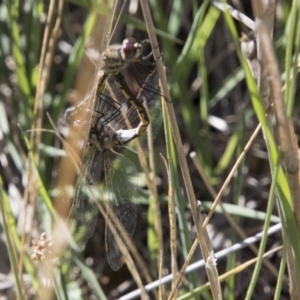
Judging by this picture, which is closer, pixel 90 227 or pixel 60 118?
pixel 90 227

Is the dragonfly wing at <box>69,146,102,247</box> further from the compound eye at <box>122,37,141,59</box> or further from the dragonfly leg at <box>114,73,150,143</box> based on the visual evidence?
the compound eye at <box>122,37,141,59</box>

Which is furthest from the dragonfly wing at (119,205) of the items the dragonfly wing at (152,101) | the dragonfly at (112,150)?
the dragonfly wing at (152,101)

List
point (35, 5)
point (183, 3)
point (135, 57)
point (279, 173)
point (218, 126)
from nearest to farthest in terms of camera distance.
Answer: point (279, 173)
point (135, 57)
point (35, 5)
point (183, 3)
point (218, 126)

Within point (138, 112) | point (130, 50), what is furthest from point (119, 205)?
point (130, 50)

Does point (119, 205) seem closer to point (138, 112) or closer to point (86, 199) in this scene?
point (86, 199)

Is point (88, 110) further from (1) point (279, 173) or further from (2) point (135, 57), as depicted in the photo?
(1) point (279, 173)

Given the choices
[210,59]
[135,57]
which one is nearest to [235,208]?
[135,57]

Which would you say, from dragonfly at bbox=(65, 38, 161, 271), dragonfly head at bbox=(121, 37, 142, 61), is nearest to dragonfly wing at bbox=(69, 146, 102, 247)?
dragonfly at bbox=(65, 38, 161, 271)

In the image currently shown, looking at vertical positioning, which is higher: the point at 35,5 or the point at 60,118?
the point at 35,5
